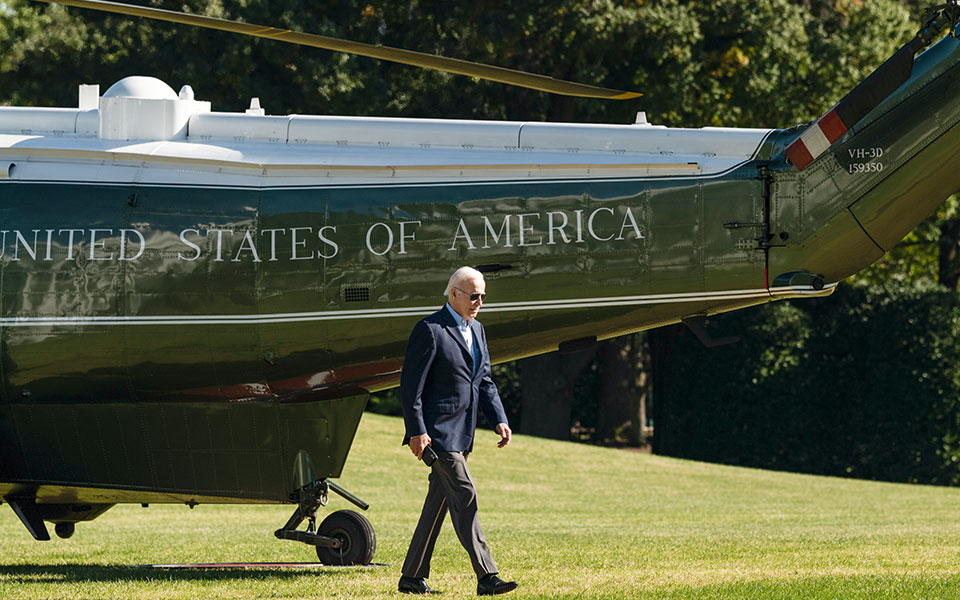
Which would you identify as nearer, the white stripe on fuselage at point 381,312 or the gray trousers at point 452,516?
the gray trousers at point 452,516

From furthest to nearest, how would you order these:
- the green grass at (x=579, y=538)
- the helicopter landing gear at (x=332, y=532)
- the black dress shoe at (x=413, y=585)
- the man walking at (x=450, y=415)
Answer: the helicopter landing gear at (x=332, y=532)
the green grass at (x=579, y=538)
the black dress shoe at (x=413, y=585)
the man walking at (x=450, y=415)

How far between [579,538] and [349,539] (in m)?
4.01

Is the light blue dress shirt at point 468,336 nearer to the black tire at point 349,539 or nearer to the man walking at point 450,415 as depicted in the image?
the man walking at point 450,415

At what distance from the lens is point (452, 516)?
25.9 feet

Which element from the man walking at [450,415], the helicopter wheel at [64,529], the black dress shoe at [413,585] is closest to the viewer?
the man walking at [450,415]

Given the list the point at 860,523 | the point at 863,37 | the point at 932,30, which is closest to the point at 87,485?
the point at 932,30

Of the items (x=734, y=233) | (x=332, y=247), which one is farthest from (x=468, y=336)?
(x=734, y=233)

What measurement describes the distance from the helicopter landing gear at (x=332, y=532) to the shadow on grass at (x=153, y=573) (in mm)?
243

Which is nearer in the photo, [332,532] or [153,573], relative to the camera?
[153,573]

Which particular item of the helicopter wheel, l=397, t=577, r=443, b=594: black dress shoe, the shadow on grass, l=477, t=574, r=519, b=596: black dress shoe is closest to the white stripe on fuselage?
the shadow on grass

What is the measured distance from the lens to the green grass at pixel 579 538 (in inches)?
344

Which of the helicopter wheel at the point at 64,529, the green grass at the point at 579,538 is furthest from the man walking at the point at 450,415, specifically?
the helicopter wheel at the point at 64,529

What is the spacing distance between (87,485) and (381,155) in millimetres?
3681

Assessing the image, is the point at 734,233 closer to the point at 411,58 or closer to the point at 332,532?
the point at 411,58
